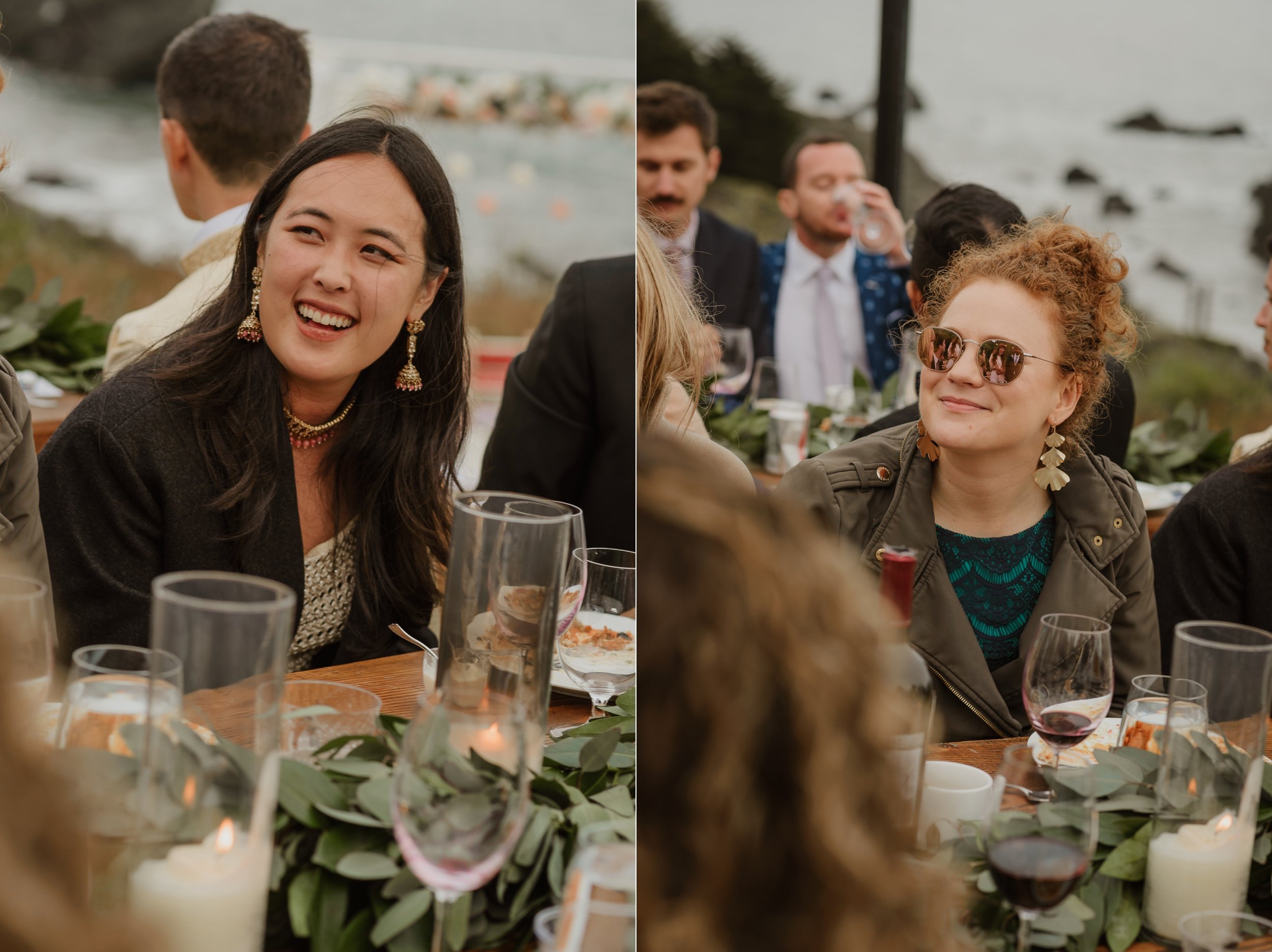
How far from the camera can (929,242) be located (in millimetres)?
2809

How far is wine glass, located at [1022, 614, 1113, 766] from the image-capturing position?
143 cm

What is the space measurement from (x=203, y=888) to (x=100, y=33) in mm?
7390

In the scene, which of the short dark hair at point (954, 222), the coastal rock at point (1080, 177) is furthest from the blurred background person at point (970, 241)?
the coastal rock at point (1080, 177)

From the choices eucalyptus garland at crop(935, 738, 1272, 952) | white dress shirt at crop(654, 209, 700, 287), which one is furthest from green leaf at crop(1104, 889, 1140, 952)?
white dress shirt at crop(654, 209, 700, 287)

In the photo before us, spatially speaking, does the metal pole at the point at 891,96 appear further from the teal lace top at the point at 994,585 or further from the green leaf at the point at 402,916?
the green leaf at the point at 402,916

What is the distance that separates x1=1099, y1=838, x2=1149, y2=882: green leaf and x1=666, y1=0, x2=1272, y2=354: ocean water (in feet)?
23.0

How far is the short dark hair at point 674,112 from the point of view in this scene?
456 cm

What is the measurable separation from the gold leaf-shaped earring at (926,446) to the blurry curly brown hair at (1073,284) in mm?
210

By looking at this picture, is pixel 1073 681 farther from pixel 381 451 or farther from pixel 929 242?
pixel 929 242

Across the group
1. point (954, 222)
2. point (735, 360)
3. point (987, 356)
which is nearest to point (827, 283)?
point (735, 360)

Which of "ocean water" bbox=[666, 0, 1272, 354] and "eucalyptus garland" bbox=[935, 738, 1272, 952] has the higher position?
"ocean water" bbox=[666, 0, 1272, 354]

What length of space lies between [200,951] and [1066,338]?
65.4 inches

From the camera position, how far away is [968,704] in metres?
1.94

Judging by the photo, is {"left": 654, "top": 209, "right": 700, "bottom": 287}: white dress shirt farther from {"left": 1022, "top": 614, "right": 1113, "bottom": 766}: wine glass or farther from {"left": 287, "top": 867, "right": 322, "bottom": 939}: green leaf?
{"left": 287, "top": 867, "right": 322, "bottom": 939}: green leaf
